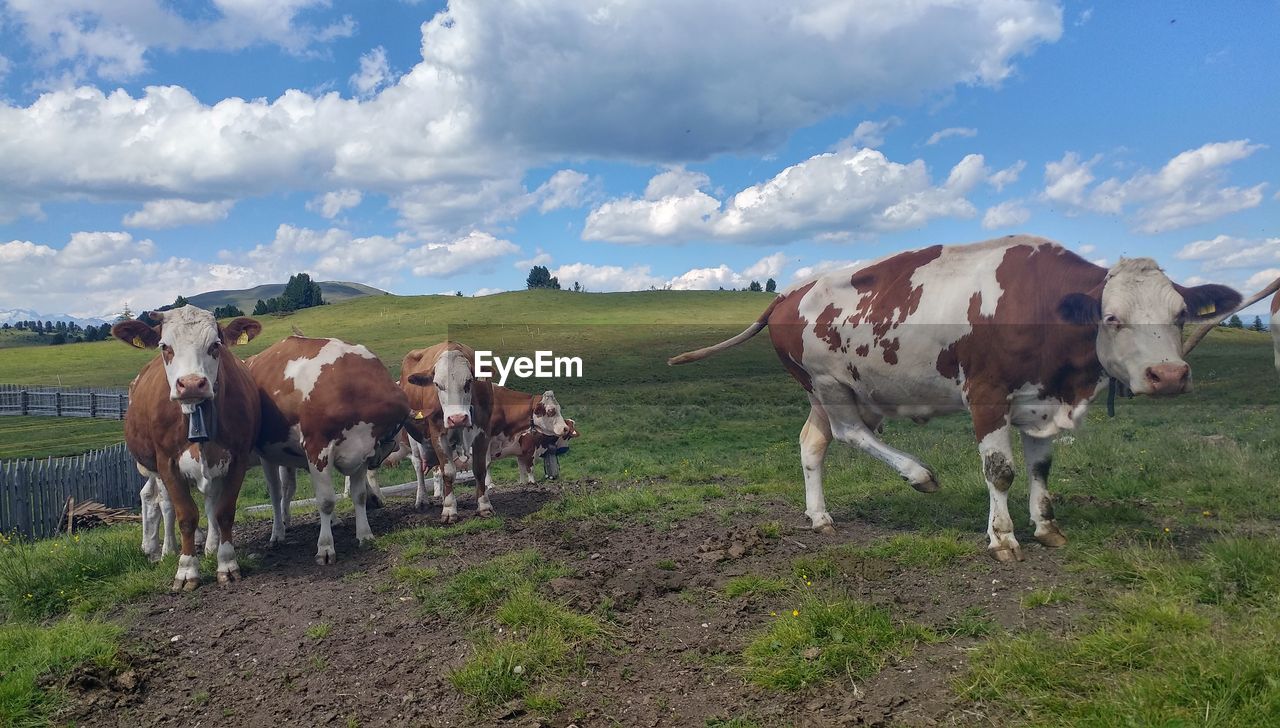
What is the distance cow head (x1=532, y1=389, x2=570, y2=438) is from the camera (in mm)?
16500

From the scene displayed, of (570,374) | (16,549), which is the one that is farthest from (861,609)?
(570,374)

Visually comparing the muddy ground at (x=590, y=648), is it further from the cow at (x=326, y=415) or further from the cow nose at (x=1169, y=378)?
the cow nose at (x=1169, y=378)

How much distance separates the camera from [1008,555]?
6.62m

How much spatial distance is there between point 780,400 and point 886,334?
90.7 ft

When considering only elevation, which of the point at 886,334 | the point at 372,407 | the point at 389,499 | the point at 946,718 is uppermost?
the point at 886,334

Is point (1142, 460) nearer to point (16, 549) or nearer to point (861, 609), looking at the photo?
point (861, 609)

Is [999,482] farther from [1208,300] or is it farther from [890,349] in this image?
[1208,300]

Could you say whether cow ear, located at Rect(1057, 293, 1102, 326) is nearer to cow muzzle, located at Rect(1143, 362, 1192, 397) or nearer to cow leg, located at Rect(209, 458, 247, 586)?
cow muzzle, located at Rect(1143, 362, 1192, 397)

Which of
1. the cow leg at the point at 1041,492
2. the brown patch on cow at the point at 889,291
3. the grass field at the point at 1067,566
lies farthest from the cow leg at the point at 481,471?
the cow leg at the point at 1041,492

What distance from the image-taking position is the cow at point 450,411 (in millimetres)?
10648

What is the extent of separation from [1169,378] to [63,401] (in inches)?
2166

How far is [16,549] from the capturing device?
10.4m

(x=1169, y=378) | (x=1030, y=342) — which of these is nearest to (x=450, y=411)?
(x=1030, y=342)

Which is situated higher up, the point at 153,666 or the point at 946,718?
the point at 946,718
